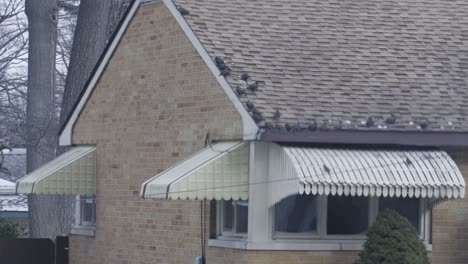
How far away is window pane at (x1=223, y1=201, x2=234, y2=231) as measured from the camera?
15156 millimetres

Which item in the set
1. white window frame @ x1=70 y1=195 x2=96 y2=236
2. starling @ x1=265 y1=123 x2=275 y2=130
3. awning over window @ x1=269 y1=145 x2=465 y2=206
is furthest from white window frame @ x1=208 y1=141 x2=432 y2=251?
white window frame @ x1=70 y1=195 x2=96 y2=236

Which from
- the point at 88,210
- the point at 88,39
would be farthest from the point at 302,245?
the point at 88,39

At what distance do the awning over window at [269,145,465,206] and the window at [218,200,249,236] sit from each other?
0.74 metres

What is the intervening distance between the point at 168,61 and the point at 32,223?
34.9 feet

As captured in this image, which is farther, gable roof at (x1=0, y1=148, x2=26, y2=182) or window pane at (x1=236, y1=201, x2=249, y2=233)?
gable roof at (x1=0, y1=148, x2=26, y2=182)

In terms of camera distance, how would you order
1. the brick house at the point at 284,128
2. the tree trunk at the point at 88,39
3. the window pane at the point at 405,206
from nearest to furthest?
the brick house at the point at 284,128
the window pane at the point at 405,206
the tree trunk at the point at 88,39

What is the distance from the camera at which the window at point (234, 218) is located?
14720mm

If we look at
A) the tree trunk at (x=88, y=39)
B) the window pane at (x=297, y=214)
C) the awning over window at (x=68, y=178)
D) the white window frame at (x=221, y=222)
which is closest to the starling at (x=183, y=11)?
the white window frame at (x=221, y=222)

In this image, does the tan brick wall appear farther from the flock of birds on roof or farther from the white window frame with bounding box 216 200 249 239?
the white window frame with bounding box 216 200 249 239

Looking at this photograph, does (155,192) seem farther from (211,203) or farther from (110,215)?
(110,215)

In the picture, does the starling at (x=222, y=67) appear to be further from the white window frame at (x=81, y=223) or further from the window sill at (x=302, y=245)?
the white window frame at (x=81, y=223)

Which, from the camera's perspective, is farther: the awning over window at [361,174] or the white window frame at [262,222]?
the white window frame at [262,222]

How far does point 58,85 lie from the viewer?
131ft

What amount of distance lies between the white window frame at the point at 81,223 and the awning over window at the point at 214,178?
4372 millimetres
